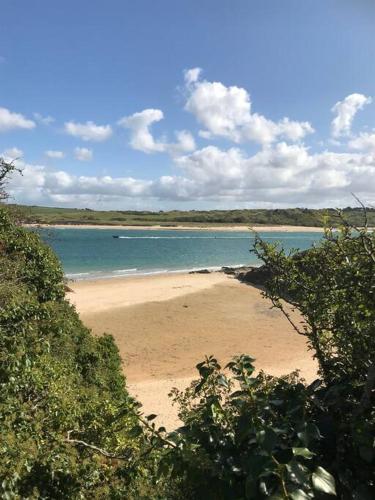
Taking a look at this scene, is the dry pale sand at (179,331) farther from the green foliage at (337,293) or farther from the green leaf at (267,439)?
the green leaf at (267,439)

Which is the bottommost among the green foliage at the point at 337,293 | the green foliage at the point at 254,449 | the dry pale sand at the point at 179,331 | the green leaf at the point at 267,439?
the dry pale sand at the point at 179,331

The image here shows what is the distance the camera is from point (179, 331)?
80.4 ft

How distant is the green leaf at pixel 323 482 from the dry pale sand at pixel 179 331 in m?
8.35

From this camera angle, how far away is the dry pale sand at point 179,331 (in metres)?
17.4

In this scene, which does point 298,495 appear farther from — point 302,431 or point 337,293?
point 337,293

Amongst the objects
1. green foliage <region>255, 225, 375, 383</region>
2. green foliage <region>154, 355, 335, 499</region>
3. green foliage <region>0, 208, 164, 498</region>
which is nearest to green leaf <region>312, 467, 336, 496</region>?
green foliage <region>154, 355, 335, 499</region>

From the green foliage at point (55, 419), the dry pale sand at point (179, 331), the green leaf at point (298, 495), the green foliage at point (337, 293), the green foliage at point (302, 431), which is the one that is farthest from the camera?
the dry pale sand at point (179, 331)

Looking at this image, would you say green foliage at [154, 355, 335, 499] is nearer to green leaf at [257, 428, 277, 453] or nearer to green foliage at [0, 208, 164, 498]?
green leaf at [257, 428, 277, 453]

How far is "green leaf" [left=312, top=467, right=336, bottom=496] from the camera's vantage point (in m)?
2.02

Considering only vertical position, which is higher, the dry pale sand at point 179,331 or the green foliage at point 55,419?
the green foliage at point 55,419

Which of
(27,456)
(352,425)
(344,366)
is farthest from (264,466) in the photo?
(27,456)

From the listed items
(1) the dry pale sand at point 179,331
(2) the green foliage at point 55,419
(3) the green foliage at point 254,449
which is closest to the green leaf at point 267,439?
(3) the green foliage at point 254,449

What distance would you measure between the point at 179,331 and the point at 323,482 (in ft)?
74.7

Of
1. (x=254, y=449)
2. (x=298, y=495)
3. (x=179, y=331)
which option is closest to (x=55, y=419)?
(x=254, y=449)
